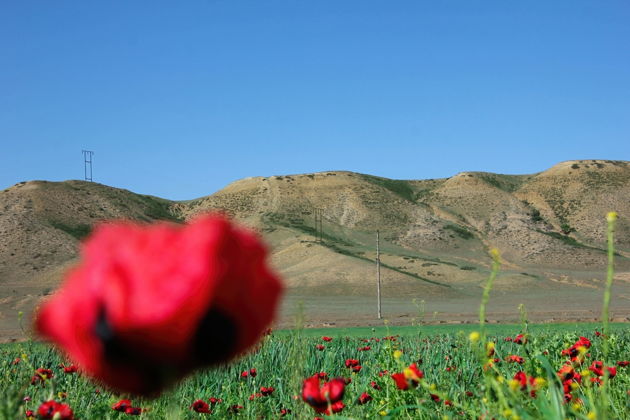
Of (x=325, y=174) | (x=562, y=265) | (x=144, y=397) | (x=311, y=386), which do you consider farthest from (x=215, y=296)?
(x=325, y=174)

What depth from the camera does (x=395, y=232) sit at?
323ft

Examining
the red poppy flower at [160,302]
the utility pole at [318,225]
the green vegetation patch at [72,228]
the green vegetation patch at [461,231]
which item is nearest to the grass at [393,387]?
the red poppy flower at [160,302]

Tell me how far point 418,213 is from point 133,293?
10498cm

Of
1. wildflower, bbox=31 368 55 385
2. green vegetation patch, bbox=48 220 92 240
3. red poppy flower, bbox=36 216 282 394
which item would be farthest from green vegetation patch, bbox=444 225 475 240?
red poppy flower, bbox=36 216 282 394

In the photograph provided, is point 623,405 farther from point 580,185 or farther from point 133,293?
point 580,185

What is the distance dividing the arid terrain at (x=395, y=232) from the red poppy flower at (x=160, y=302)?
101ft

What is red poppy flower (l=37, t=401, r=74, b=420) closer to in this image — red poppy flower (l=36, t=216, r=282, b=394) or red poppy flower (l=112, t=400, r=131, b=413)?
red poppy flower (l=36, t=216, r=282, b=394)

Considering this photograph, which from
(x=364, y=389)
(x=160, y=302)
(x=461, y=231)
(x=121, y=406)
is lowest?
(x=461, y=231)

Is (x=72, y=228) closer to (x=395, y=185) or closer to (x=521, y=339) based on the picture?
(x=395, y=185)

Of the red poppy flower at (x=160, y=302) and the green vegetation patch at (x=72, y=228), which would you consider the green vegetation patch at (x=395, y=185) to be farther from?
the red poppy flower at (x=160, y=302)

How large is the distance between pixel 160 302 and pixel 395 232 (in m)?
98.3

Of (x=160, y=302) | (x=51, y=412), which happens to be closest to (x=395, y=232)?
(x=51, y=412)

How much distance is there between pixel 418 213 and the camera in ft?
343

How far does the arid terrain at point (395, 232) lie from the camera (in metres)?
57.8
